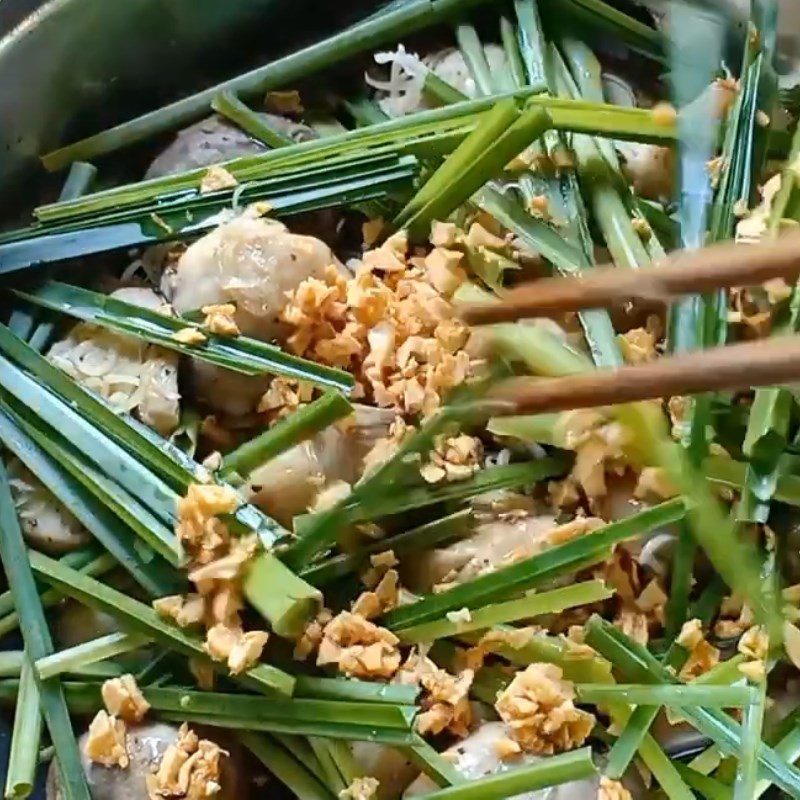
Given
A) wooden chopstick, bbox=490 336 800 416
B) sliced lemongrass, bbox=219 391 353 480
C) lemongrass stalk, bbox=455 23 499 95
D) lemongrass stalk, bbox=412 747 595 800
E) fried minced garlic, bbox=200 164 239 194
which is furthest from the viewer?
lemongrass stalk, bbox=455 23 499 95

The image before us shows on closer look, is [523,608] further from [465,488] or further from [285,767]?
[285,767]

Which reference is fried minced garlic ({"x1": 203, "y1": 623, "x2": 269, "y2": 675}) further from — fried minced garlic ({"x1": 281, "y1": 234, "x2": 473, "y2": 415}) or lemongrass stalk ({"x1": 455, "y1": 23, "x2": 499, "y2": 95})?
lemongrass stalk ({"x1": 455, "y1": 23, "x2": 499, "y2": 95})

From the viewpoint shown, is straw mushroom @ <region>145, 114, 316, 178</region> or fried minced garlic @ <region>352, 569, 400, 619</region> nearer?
fried minced garlic @ <region>352, 569, 400, 619</region>

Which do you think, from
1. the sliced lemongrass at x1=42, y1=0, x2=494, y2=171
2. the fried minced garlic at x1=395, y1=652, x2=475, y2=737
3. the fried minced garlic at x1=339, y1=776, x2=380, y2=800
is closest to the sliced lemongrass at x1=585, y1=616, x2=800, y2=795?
the fried minced garlic at x1=395, y1=652, x2=475, y2=737

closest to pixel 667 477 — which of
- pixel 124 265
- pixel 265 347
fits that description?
pixel 265 347

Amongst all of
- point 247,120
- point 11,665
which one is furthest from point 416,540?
point 247,120

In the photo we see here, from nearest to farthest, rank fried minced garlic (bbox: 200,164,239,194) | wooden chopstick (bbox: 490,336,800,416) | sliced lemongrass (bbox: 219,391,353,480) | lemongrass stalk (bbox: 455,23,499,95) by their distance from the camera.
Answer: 1. wooden chopstick (bbox: 490,336,800,416)
2. sliced lemongrass (bbox: 219,391,353,480)
3. fried minced garlic (bbox: 200,164,239,194)
4. lemongrass stalk (bbox: 455,23,499,95)

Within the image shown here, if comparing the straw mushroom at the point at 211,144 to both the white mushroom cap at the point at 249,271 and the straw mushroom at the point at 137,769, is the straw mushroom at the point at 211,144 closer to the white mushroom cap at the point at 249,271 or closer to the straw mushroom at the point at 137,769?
the white mushroom cap at the point at 249,271
